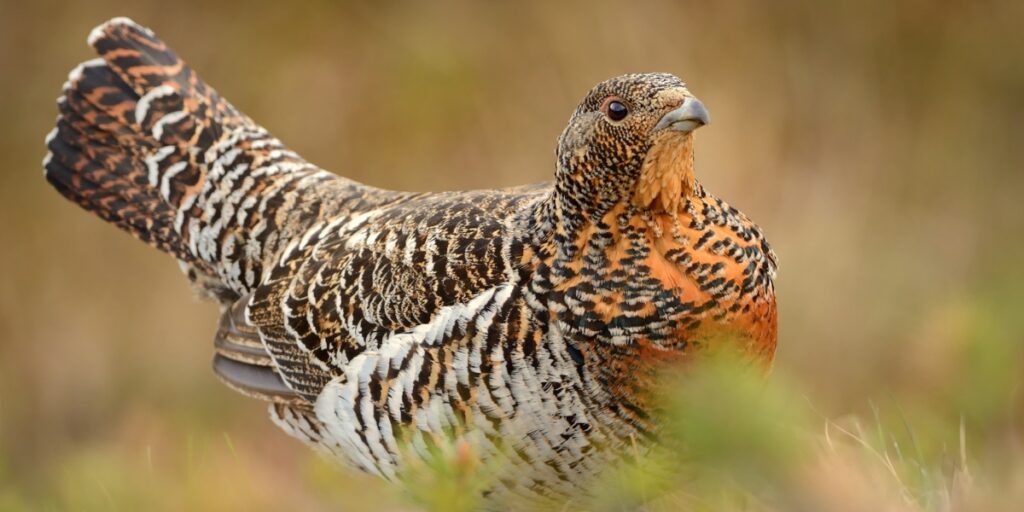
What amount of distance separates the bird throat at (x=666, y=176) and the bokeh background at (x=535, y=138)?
191 inches

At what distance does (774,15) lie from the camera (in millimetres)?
8383

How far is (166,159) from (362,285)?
161 centimetres

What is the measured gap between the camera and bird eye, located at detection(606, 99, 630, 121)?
3332mm

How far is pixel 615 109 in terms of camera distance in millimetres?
3344

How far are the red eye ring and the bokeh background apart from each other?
191 inches

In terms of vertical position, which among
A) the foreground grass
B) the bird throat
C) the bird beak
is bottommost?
the foreground grass

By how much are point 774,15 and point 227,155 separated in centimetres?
474

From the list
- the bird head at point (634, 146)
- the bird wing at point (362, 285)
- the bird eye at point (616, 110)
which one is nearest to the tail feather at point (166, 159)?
the bird wing at point (362, 285)

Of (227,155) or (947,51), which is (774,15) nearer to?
(947,51)

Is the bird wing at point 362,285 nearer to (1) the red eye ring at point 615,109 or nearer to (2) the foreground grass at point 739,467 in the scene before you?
(1) the red eye ring at point 615,109

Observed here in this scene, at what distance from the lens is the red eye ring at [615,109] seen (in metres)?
3.33

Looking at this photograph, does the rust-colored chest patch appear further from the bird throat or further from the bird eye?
the bird eye

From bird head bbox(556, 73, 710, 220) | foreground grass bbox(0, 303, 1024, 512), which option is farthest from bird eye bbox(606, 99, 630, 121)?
foreground grass bbox(0, 303, 1024, 512)

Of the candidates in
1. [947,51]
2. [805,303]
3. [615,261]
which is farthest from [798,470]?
[947,51]
